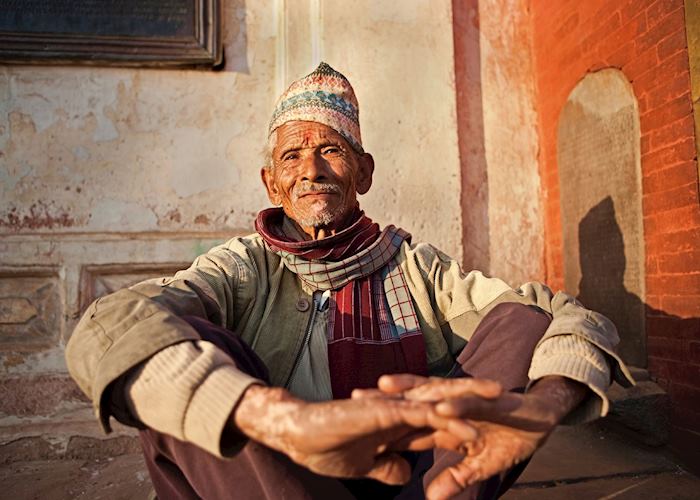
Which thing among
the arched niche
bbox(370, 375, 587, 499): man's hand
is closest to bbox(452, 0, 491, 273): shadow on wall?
the arched niche

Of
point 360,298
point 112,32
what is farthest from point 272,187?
point 112,32

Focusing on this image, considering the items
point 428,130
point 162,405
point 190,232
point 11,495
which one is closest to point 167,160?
point 190,232

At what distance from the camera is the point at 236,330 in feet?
5.38

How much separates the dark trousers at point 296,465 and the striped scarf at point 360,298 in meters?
0.25

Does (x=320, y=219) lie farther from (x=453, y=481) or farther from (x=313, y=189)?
(x=453, y=481)

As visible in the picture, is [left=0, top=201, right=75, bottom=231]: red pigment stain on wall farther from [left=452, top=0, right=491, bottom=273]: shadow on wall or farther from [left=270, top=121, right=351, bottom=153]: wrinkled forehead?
[left=452, top=0, right=491, bottom=273]: shadow on wall

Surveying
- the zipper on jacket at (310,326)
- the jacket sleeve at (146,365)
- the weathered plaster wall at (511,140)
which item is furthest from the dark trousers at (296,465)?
the weathered plaster wall at (511,140)

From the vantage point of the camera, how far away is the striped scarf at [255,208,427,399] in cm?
155

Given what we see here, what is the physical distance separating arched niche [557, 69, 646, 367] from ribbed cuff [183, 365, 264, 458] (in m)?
2.17

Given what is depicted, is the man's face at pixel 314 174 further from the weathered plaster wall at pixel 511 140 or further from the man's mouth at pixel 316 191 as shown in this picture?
the weathered plaster wall at pixel 511 140

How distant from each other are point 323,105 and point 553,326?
1118 millimetres

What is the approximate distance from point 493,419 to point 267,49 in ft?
8.91

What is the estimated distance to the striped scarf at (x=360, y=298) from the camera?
5.10ft

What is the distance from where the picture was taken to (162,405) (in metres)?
0.92
